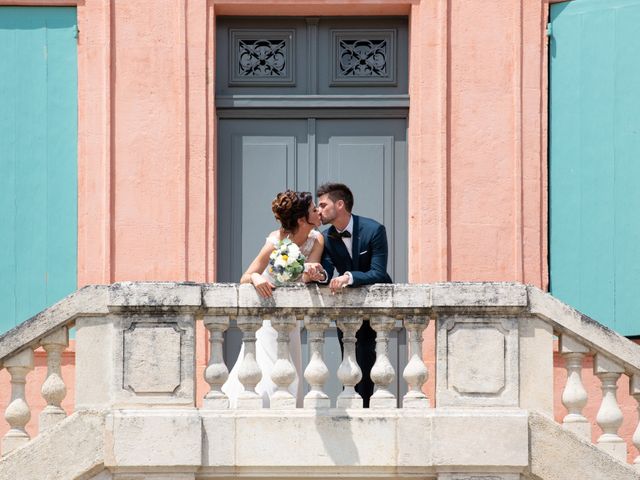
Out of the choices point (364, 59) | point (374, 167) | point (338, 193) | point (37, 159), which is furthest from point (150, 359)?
point (364, 59)

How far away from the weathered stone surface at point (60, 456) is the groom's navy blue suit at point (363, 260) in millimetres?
1587

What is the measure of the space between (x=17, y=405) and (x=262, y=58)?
421 cm

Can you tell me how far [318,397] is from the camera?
944 cm

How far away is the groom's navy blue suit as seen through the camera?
32.6 ft

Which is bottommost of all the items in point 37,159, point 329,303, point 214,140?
point 329,303

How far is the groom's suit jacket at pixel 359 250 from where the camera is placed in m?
10.2

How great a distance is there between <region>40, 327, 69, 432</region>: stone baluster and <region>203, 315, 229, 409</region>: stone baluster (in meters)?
0.81

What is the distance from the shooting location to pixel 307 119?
12.9m

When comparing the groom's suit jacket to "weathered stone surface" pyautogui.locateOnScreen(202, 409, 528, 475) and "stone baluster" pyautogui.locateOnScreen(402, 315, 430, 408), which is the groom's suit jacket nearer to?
"stone baluster" pyautogui.locateOnScreen(402, 315, 430, 408)

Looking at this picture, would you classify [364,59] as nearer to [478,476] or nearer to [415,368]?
[415,368]

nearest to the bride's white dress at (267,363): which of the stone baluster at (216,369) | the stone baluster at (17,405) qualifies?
the stone baluster at (216,369)

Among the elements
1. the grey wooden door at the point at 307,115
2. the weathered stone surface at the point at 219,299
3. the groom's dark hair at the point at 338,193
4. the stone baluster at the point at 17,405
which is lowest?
the stone baluster at the point at 17,405

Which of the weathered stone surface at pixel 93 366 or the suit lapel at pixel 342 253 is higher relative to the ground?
the suit lapel at pixel 342 253

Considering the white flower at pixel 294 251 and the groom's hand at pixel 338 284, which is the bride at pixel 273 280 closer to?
the white flower at pixel 294 251
